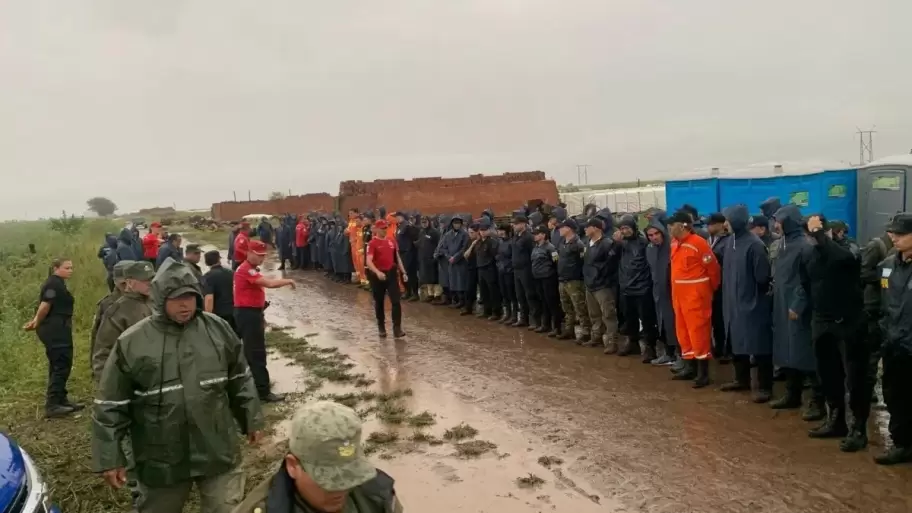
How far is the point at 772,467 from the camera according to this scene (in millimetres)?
5348

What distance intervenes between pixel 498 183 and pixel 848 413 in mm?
23595

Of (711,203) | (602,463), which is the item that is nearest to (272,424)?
(602,463)

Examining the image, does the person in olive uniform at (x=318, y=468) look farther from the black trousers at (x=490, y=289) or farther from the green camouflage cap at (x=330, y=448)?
the black trousers at (x=490, y=289)

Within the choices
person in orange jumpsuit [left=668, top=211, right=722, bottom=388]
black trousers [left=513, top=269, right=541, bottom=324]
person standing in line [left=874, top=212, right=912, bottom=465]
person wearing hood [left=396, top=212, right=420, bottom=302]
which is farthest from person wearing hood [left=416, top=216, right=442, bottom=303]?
person standing in line [left=874, top=212, right=912, bottom=465]

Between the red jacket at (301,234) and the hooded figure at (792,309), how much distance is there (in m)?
18.5

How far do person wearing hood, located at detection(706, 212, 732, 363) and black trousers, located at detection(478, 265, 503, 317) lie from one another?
474cm

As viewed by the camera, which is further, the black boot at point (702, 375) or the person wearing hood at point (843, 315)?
the black boot at point (702, 375)

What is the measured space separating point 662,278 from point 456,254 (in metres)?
5.66

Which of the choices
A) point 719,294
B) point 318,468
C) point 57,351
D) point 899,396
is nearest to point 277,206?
point 57,351

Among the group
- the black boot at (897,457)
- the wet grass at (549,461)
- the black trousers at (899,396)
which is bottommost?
the wet grass at (549,461)

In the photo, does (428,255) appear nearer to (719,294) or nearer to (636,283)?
(636,283)

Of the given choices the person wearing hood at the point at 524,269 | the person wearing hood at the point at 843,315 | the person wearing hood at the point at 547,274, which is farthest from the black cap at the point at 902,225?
the person wearing hood at the point at 524,269

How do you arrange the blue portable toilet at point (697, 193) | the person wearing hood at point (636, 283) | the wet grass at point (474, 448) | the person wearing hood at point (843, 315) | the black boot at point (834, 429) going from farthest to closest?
the blue portable toilet at point (697, 193)
the person wearing hood at point (636, 283)
the wet grass at point (474, 448)
the black boot at point (834, 429)
the person wearing hood at point (843, 315)

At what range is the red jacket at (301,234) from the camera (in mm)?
23406
